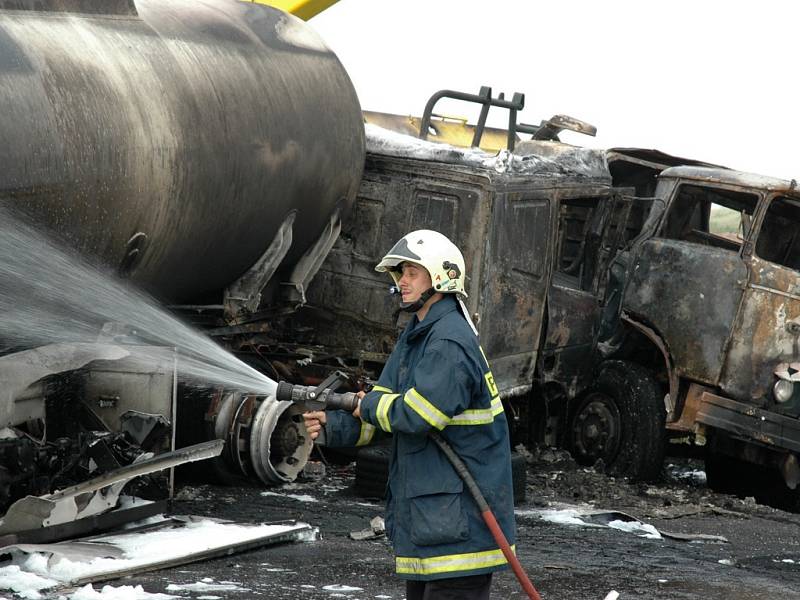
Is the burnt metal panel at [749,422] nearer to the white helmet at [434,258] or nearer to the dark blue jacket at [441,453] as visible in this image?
the dark blue jacket at [441,453]

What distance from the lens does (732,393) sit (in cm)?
1072

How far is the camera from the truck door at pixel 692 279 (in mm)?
10867

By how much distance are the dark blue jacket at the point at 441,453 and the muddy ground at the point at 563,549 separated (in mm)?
1557

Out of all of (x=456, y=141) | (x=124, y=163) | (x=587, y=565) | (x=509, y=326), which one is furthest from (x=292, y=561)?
(x=456, y=141)

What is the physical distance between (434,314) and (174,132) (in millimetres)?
2767

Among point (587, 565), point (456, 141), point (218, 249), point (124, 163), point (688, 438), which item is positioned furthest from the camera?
point (456, 141)

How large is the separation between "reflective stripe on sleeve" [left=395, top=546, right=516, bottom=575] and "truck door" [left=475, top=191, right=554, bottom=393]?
498 centimetres

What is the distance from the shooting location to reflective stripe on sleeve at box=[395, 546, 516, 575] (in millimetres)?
5320

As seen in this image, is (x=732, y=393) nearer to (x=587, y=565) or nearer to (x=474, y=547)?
(x=587, y=565)

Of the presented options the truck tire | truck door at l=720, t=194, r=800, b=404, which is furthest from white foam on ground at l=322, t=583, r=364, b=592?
truck door at l=720, t=194, r=800, b=404

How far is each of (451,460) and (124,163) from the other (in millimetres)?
2784

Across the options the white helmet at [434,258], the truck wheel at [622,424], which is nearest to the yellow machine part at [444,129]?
the truck wheel at [622,424]

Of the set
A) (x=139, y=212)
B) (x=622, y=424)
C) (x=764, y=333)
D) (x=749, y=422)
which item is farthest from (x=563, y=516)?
(x=139, y=212)

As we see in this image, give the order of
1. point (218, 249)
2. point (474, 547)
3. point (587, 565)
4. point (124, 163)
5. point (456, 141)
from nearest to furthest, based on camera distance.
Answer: point (474, 547)
point (124, 163)
point (587, 565)
point (218, 249)
point (456, 141)
